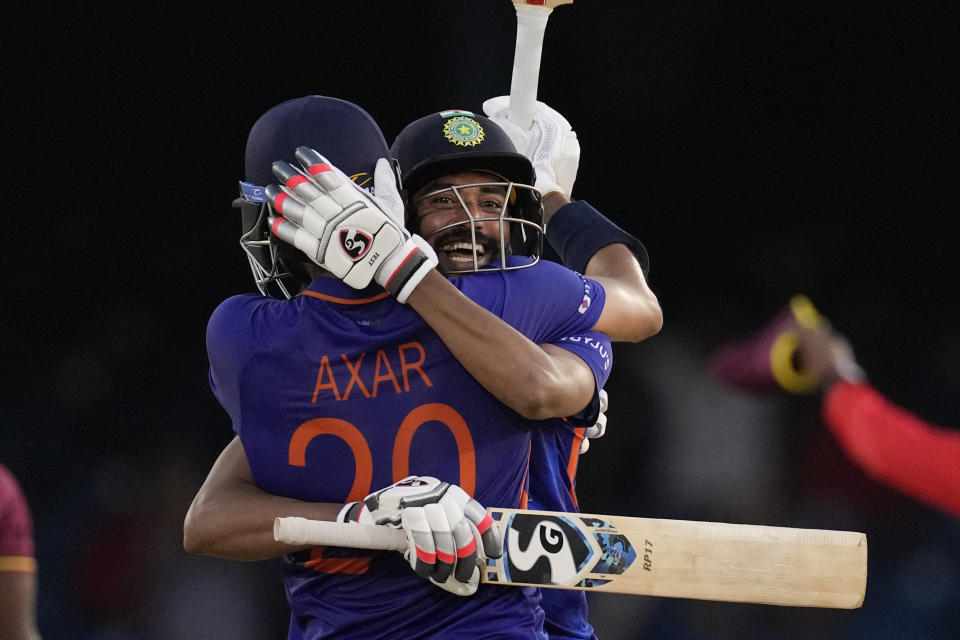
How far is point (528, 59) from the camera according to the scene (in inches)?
99.5

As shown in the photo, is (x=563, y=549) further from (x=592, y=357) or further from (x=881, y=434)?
→ (x=881, y=434)

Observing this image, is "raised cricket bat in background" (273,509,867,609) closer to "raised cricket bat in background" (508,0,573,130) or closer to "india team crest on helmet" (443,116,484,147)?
"india team crest on helmet" (443,116,484,147)

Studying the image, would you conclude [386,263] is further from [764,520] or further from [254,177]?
[764,520]

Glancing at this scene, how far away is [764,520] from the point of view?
13.9 feet

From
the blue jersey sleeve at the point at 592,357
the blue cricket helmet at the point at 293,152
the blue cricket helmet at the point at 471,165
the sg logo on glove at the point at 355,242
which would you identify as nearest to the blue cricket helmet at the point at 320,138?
the blue cricket helmet at the point at 293,152

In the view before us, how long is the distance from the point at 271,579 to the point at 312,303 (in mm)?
2403

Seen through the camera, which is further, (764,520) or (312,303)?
(764,520)

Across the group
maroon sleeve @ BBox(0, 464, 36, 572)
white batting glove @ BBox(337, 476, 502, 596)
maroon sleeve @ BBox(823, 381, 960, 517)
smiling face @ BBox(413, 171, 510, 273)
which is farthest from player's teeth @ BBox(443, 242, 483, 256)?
maroon sleeve @ BBox(823, 381, 960, 517)

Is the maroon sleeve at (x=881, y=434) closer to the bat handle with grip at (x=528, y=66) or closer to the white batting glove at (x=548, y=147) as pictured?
the white batting glove at (x=548, y=147)

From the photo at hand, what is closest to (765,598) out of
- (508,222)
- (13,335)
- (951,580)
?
(508,222)

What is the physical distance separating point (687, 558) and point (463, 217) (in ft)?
2.34

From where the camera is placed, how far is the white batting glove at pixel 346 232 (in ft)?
5.74

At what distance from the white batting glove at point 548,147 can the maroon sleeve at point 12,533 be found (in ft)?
4.01

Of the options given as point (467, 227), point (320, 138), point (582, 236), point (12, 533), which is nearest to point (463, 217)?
point (467, 227)
